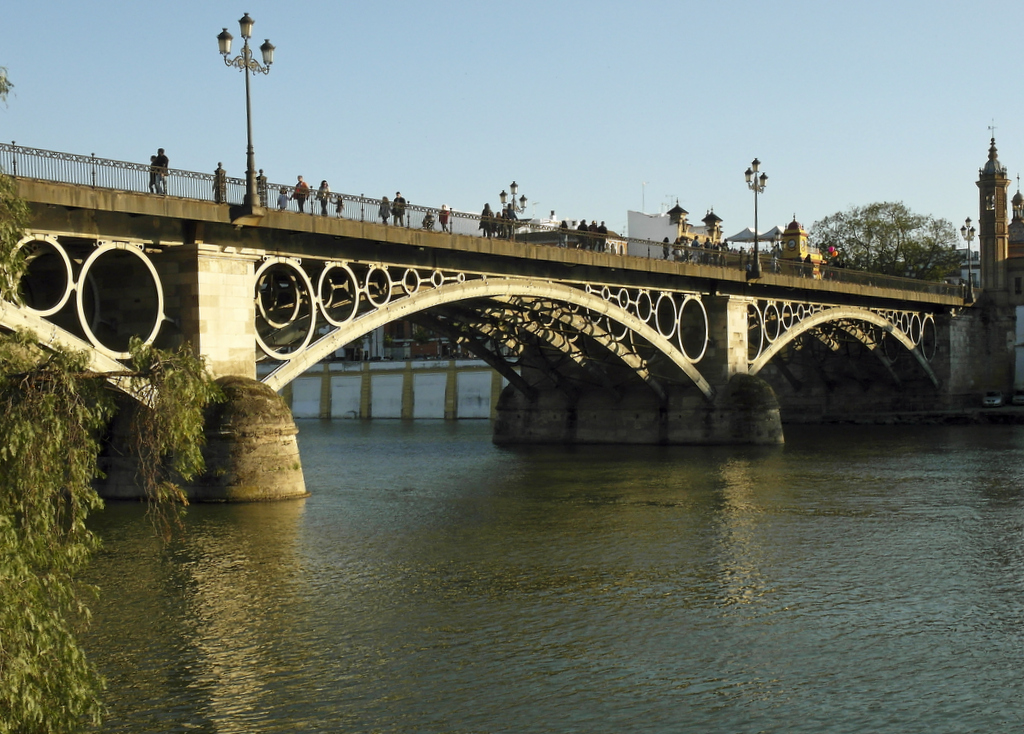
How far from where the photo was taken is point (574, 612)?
55.6 feet

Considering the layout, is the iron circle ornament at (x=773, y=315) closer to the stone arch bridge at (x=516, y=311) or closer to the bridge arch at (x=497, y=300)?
the stone arch bridge at (x=516, y=311)

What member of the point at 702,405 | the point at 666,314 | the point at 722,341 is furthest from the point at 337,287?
the point at 666,314

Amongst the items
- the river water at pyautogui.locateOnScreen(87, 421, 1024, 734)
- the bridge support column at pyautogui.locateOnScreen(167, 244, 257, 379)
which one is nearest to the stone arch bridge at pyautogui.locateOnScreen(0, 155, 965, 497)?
the bridge support column at pyautogui.locateOnScreen(167, 244, 257, 379)

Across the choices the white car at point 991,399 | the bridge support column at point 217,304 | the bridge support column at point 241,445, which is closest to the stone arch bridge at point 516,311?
the bridge support column at point 217,304

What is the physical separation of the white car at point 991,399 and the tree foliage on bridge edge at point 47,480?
6669 centimetres

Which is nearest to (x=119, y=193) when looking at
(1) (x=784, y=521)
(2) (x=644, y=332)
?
(1) (x=784, y=521)

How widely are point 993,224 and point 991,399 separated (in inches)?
491

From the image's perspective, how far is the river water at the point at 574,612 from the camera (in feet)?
41.1

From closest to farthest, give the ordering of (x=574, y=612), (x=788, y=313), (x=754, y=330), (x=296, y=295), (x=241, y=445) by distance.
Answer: (x=574, y=612)
(x=241, y=445)
(x=296, y=295)
(x=788, y=313)
(x=754, y=330)

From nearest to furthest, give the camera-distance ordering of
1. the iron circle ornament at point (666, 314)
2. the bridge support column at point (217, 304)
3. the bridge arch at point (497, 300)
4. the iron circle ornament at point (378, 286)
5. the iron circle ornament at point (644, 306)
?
the bridge support column at point (217, 304) → the bridge arch at point (497, 300) → the iron circle ornament at point (378, 286) → the iron circle ornament at point (644, 306) → the iron circle ornament at point (666, 314)

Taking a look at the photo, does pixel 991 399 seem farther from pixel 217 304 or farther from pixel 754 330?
pixel 217 304

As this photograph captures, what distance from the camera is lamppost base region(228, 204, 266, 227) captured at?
2661cm

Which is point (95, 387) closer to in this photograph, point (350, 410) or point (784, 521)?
point (784, 521)

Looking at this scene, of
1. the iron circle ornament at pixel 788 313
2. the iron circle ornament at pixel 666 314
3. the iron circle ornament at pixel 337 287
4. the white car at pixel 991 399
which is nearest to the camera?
the iron circle ornament at pixel 337 287
